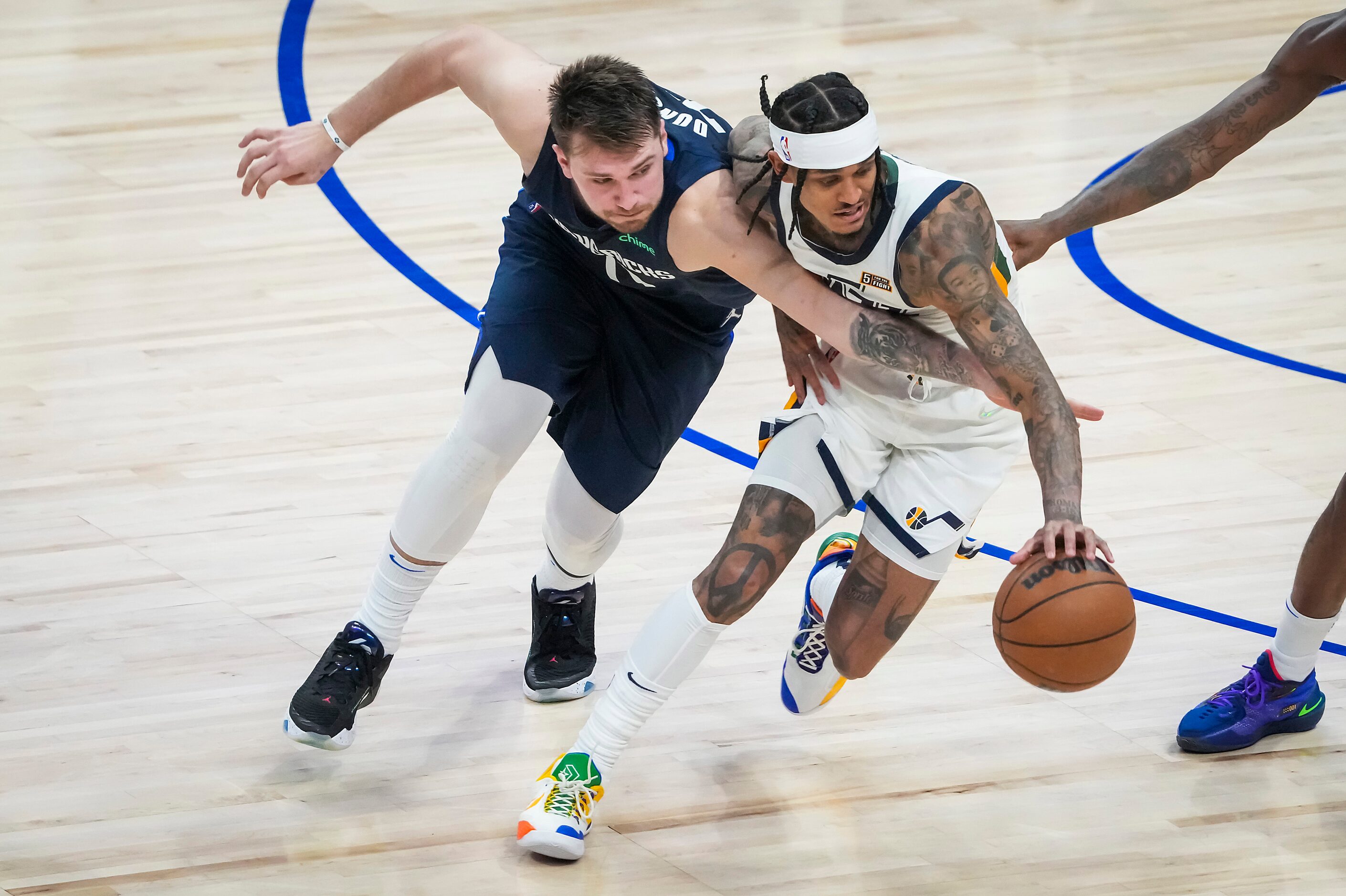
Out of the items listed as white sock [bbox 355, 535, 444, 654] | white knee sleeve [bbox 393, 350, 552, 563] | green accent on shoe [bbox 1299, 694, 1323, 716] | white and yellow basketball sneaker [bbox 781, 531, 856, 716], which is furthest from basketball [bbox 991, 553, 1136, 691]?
white sock [bbox 355, 535, 444, 654]

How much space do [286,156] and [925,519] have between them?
6.02ft

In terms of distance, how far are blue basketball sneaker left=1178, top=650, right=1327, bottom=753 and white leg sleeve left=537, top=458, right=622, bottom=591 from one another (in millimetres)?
1564

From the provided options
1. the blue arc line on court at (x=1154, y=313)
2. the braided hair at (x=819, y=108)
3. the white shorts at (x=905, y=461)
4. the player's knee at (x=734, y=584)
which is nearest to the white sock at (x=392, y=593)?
the player's knee at (x=734, y=584)

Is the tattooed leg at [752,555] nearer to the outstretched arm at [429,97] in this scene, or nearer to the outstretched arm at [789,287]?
the outstretched arm at [789,287]

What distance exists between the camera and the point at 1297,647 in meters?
4.09

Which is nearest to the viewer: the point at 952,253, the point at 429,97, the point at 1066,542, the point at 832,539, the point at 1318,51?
the point at 1066,542

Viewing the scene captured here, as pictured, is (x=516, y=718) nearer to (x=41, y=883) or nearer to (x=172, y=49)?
(x=41, y=883)

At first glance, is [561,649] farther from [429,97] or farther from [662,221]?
[429,97]

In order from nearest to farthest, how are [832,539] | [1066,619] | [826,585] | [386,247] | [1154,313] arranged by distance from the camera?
[1066,619] < [826,585] < [832,539] < [1154,313] < [386,247]

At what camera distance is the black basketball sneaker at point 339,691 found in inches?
154

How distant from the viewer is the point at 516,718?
4219 mm

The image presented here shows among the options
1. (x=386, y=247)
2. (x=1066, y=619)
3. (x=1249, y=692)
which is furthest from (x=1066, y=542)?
(x=386, y=247)

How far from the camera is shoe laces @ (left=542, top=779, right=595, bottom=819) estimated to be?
360 cm

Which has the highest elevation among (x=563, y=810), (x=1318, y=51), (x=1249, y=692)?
(x=1318, y=51)
